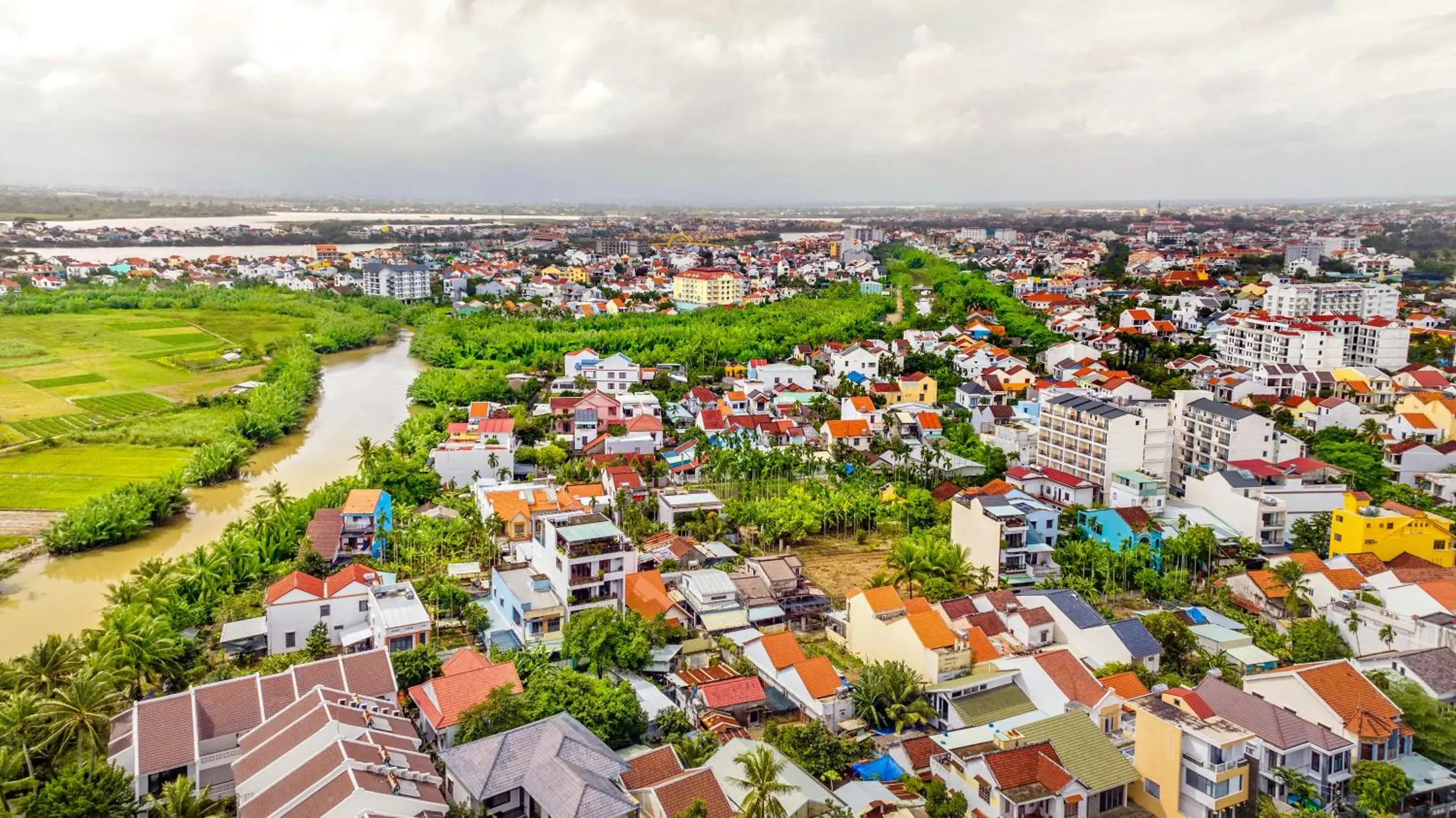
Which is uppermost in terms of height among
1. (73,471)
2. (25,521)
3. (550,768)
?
(550,768)

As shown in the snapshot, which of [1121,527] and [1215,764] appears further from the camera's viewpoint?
[1121,527]

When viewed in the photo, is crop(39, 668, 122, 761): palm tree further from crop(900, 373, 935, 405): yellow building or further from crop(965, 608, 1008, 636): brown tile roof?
crop(900, 373, 935, 405): yellow building

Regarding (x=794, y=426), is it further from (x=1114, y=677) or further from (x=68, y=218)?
(x=68, y=218)

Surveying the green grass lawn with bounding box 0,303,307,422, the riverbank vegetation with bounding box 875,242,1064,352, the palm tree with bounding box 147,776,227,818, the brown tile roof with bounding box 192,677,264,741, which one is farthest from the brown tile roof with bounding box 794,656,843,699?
the riverbank vegetation with bounding box 875,242,1064,352

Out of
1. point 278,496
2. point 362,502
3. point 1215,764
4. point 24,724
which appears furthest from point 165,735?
point 1215,764

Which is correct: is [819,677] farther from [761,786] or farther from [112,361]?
[112,361]

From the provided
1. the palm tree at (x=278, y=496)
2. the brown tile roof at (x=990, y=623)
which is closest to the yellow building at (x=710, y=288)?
the palm tree at (x=278, y=496)

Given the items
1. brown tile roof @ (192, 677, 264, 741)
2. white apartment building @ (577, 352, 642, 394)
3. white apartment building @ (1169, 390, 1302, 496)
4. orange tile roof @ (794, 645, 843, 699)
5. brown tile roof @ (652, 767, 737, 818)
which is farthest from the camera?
white apartment building @ (577, 352, 642, 394)
